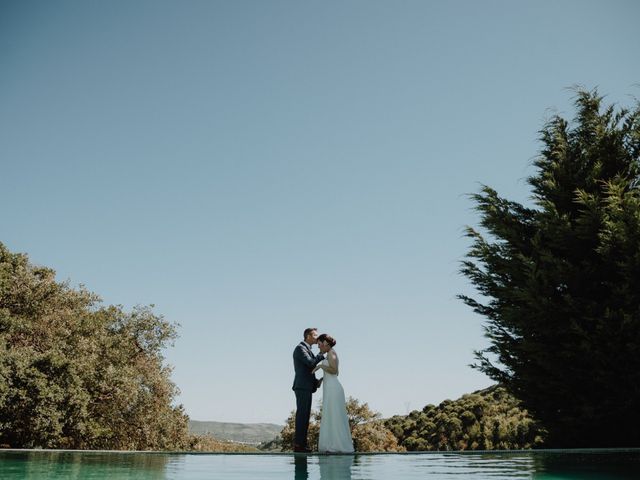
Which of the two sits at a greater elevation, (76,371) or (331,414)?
(76,371)

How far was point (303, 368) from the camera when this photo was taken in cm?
996

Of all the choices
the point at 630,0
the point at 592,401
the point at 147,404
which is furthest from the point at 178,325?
the point at 630,0

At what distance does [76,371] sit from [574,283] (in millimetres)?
19787

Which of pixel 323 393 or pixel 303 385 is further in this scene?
pixel 323 393

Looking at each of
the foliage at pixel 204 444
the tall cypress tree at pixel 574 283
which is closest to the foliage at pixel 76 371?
the foliage at pixel 204 444

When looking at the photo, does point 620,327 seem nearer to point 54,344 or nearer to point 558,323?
point 558,323

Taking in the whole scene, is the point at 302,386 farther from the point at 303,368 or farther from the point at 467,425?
the point at 467,425

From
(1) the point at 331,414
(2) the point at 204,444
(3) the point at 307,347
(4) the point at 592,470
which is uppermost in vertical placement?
(3) the point at 307,347

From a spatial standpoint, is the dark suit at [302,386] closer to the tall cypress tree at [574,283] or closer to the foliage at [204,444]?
the tall cypress tree at [574,283]

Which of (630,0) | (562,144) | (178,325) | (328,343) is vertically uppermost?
(630,0)

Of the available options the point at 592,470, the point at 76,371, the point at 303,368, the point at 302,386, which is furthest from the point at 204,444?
the point at 592,470

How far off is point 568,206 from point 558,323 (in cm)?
347

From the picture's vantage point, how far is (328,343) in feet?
34.1

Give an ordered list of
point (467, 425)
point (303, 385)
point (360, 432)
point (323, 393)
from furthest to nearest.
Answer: point (467, 425) < point (360, 432) < point (323, 393) < point (303, 385)
